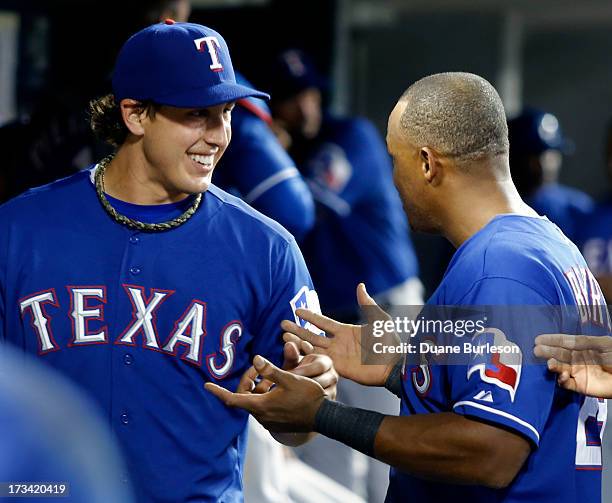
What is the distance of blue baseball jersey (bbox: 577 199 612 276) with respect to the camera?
5.29 metres

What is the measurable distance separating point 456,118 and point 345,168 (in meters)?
3.18

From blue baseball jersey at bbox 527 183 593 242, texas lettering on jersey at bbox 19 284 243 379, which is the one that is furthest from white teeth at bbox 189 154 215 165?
blue baseball jersey at bbox 527 183 593 242

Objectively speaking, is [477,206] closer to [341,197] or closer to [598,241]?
[598,241]

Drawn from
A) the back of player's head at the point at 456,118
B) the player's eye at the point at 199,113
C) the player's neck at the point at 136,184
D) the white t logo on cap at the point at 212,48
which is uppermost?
the white t logo on cap at the point at 212,48

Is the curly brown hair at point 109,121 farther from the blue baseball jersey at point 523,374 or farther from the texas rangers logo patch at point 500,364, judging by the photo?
the texas rangers logo patch at point 500,364

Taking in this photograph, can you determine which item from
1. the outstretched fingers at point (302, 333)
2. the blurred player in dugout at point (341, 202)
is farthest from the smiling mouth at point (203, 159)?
the blurred player in dugout at point (341, 202)

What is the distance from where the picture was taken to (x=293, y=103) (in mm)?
5668

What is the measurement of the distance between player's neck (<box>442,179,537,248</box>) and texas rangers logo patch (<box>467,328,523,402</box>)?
302 millimetres

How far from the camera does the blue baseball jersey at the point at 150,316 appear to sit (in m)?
2.61

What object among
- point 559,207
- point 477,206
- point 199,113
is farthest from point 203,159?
point 559,207

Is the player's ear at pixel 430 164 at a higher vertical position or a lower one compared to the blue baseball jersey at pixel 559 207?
higher

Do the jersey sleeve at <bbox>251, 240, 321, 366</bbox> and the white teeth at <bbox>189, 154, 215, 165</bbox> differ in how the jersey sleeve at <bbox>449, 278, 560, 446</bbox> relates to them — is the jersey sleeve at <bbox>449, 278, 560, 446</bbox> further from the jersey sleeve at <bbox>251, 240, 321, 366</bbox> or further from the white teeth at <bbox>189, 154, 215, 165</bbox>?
the white teeth at <bbox>189, 154, 215, 165</bbox>

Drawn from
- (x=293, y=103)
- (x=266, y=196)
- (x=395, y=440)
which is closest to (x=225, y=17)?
(x=293, y=103)

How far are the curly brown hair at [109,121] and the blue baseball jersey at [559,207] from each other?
343 cm
